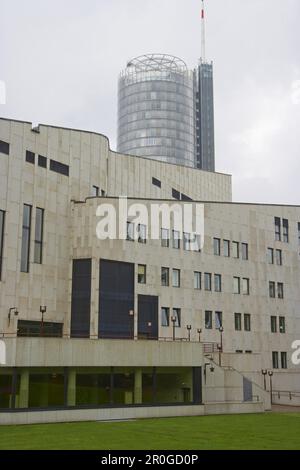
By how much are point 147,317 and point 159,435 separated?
2718 centimetres

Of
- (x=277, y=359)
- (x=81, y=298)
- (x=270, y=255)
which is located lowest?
(x=277, y=359)

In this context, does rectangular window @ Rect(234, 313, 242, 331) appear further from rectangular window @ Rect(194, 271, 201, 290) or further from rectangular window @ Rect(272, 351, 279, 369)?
A: rectangular window @ Rect(194, 271, 201, 290)

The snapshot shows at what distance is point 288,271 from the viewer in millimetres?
69500

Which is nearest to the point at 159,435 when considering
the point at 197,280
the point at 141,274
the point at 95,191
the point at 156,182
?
the point at 141,274

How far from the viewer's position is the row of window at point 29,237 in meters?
52.6

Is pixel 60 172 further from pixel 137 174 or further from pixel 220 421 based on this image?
pixel 220 421

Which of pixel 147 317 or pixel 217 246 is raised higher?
pixel 217 246

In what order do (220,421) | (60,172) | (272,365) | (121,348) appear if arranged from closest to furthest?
(220,421)
(121,348)
(60,172)
(272,365)

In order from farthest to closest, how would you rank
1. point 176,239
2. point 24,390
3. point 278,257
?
point 278,257 < point 176,239 < point 24,390

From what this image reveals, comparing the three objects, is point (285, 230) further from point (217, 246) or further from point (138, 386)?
point (138, 386)

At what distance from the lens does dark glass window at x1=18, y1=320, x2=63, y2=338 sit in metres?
51.4

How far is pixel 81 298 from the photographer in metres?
54.1
